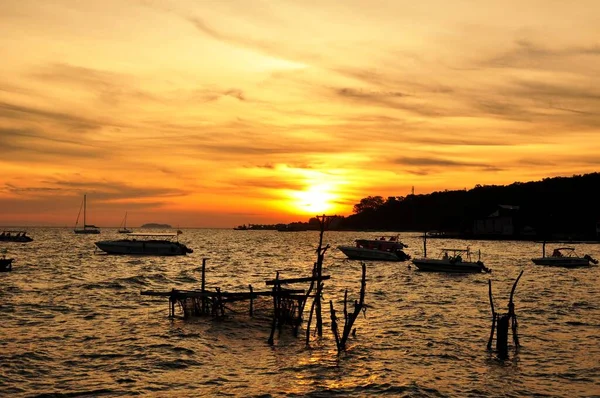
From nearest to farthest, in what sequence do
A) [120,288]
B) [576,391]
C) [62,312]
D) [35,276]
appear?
[576,391], [62,312], [120,288], [35,276]

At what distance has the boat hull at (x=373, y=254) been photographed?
288 ft

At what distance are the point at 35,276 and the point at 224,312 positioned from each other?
116ft

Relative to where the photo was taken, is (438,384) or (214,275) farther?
(214,275)

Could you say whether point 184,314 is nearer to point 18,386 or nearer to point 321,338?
point 321,338

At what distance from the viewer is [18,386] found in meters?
19.6

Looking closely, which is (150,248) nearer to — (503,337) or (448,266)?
(448,266)

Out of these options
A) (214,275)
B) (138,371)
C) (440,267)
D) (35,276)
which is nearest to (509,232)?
(440,267)

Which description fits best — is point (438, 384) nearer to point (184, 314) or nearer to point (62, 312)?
point (184, 314)

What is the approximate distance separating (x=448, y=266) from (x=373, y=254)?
25.0 m

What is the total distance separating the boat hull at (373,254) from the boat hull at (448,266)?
54.4 ft

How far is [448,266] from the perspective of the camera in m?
66.8

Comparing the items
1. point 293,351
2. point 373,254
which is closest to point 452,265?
point 373,254

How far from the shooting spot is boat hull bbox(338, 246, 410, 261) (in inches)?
3457

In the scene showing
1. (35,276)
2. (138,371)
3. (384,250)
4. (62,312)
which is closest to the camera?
(138,371)
